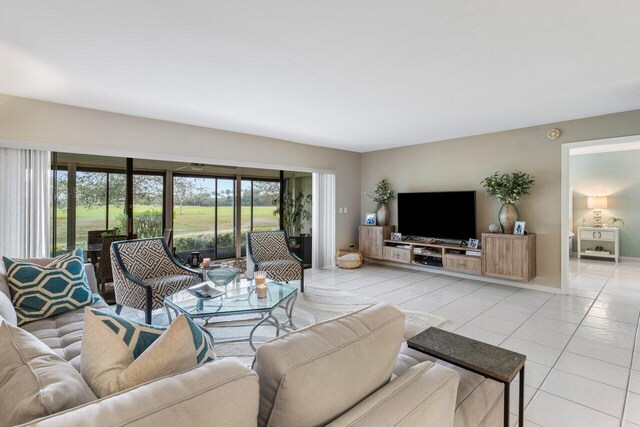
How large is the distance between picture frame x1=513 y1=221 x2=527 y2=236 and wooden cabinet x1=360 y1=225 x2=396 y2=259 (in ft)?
7.37

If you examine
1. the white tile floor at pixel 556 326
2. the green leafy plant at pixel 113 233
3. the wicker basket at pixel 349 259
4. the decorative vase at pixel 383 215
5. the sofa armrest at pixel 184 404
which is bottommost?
the white tile floor at pixel 556 326

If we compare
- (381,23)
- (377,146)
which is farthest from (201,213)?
(381,23)

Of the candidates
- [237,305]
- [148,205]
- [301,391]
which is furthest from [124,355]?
[148,205]

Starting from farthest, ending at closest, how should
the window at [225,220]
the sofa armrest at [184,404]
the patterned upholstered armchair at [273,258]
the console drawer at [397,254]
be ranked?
1. the window at [225,220]
2. the console drawer at [397,254]
3. the patterned upholstered armchair at [273,258]
4. the sofa armrest at [184,404]

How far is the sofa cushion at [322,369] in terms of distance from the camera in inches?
34.1

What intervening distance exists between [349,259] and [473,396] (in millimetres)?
4981

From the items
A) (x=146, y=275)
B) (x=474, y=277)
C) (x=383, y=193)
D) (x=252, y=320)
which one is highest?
(x=383, y=193)

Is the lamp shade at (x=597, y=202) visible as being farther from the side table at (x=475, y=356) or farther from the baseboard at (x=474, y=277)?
the side table at (x=475, y=356)

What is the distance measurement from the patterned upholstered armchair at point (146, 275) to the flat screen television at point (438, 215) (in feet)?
13.2

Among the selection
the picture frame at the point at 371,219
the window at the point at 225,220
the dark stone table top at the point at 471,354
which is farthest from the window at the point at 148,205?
the dark stone table top at the point at 471,354

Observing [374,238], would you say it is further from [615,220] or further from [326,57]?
[615,220]

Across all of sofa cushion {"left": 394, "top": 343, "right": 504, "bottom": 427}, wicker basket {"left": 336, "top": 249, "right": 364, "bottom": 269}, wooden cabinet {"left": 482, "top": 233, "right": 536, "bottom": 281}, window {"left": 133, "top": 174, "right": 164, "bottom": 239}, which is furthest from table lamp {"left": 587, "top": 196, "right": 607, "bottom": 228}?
window {"left": 133, "top": 174, "right": 164, "bottom": 239}

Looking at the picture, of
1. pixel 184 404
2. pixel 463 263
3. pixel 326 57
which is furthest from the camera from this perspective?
pixel 463 263

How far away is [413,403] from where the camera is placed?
3.22 feet
